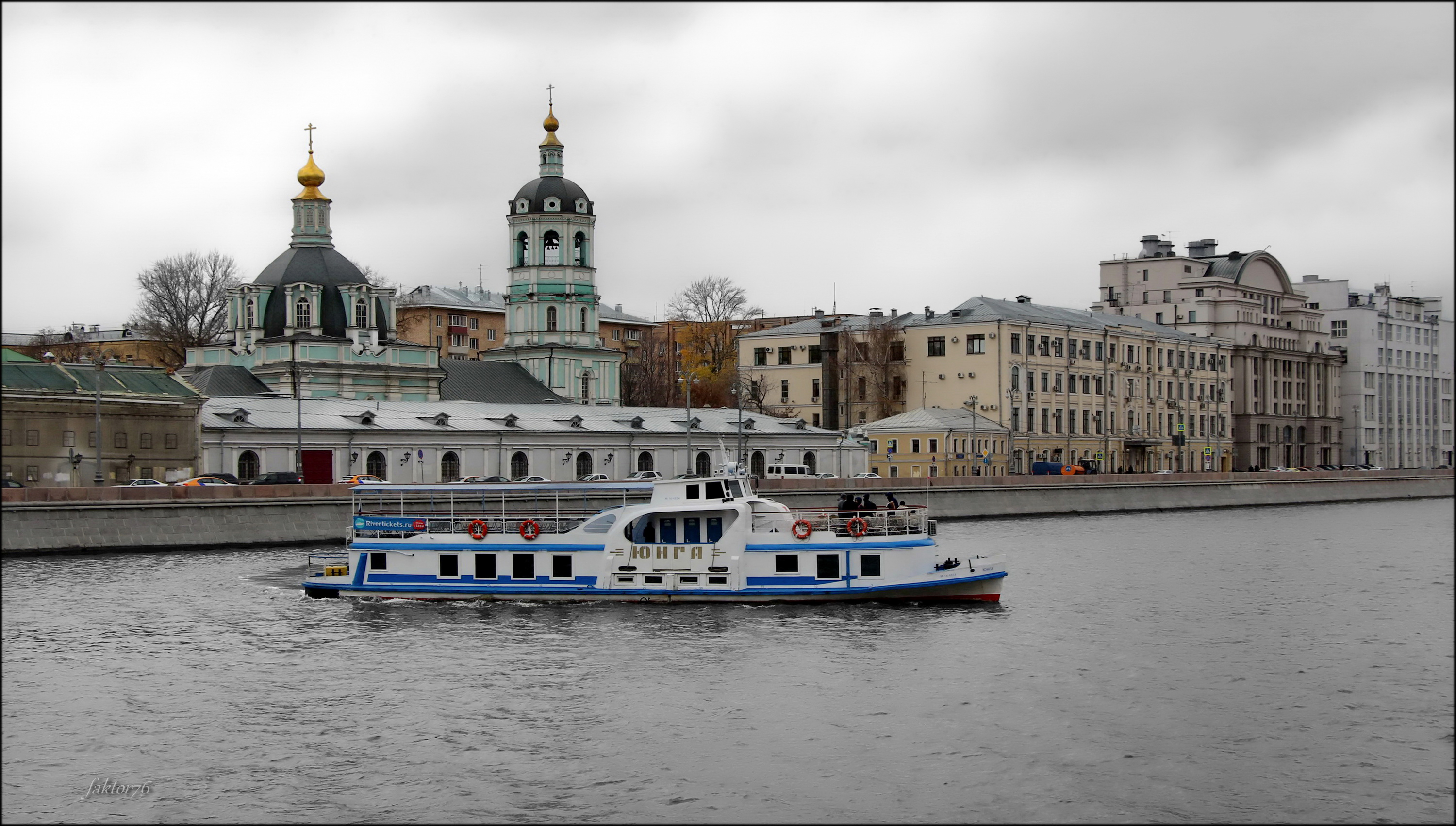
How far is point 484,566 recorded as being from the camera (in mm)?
41000

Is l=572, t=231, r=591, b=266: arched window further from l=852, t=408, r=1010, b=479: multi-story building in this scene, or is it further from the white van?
the white van

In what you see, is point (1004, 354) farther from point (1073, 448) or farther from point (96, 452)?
point (96, 452)

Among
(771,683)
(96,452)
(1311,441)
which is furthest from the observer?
(1311,441)

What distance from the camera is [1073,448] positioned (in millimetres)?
101688

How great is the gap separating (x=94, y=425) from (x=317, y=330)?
119 ft

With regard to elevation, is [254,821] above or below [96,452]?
below

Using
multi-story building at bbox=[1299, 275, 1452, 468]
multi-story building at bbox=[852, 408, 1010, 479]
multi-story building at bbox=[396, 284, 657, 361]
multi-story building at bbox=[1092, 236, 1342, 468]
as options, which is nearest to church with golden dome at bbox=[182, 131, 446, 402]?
multi-story building at bbox=[852, 408, 1010, 479]

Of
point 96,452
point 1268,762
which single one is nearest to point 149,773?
point 1268,762

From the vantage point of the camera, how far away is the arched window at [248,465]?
65.1 meters

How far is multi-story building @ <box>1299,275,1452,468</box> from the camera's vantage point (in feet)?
424

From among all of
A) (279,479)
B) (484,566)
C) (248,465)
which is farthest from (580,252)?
(484,566)

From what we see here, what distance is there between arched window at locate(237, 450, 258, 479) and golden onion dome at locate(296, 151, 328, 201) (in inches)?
1140

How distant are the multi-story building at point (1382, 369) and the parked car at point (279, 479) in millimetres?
92623

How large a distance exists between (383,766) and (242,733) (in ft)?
10.3
